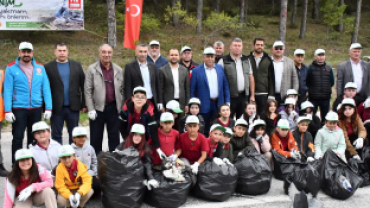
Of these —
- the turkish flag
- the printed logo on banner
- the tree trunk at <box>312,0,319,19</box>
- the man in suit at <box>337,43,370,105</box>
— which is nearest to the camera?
the man in suit at <box>337,43,370,105</box>

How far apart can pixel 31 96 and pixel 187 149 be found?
236 cm

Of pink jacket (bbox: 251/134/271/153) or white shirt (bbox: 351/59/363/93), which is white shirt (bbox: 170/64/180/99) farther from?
white shirt (bbox: 351/59/363/93)

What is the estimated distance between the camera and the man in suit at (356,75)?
7145 mm

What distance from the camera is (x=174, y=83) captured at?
21.1ft

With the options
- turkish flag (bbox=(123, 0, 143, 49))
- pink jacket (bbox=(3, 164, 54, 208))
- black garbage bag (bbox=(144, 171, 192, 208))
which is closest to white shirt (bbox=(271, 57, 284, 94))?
black garbage bag (bbox=(144, 171, 192, 208))

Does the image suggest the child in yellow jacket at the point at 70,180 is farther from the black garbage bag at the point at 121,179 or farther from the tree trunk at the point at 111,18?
the tree trunk at the point at 111,18

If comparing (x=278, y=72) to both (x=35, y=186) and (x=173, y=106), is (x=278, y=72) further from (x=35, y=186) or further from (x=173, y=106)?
(x=35, y=186)

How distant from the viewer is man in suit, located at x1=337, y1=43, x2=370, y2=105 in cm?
714

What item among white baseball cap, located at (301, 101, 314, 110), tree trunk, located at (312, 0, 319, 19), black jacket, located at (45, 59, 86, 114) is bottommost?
white baseball cap, located at (301, 101, 314, 110)

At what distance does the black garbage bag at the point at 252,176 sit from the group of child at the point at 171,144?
0.74 feet

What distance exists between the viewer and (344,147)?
5.85 meters

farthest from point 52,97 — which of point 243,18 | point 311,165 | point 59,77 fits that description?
point 243,18

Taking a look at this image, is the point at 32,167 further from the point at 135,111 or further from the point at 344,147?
the point at 344,147

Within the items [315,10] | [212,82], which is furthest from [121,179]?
[315,10]
